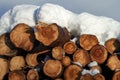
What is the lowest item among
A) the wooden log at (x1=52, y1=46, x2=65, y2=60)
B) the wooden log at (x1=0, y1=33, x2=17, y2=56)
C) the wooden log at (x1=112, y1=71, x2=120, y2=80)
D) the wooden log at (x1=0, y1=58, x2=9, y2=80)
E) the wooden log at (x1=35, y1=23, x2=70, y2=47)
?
the wooden log at (x1=0, y1=58, x2=9, y2=80)

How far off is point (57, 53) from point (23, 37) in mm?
508

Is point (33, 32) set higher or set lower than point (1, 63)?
higher

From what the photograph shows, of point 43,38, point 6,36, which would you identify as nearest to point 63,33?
point 43,38

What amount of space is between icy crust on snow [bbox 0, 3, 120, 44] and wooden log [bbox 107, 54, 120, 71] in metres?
0.33

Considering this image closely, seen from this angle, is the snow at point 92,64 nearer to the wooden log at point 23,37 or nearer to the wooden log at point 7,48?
the wooden log at point 23,37

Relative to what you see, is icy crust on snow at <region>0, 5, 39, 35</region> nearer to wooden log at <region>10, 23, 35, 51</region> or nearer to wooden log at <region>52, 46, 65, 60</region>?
wooden log at <region>10, 23, 35, 51</region>

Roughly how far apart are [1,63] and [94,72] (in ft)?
4.14

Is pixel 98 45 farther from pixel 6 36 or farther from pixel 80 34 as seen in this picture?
pixel 6 36

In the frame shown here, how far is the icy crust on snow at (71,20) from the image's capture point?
5707 mm

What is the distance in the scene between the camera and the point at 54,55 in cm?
520

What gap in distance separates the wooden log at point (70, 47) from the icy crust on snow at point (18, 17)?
0.62m

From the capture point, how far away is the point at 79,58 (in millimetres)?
5340

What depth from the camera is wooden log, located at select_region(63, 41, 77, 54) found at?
17.5 ft

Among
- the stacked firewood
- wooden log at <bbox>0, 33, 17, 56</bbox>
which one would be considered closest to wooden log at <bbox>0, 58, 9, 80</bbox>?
the stacked firewood
